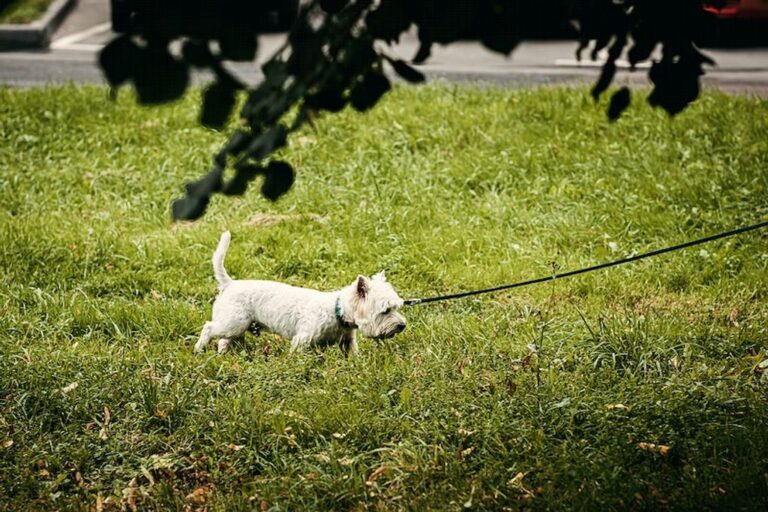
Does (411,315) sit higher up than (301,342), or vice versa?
(301,342)

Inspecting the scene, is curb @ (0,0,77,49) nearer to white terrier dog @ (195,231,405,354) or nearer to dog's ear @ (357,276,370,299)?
white terrier dog @ (195,231,405,354)

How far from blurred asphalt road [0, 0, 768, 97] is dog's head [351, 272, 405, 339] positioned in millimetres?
5529

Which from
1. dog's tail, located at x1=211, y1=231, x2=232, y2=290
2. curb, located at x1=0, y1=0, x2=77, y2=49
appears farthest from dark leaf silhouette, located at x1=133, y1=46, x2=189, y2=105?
curb, located at x1=0, y1=0, x2=77, y2=49

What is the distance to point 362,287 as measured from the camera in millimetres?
4887

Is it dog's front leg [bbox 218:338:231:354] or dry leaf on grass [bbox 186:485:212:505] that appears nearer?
dry leaf on grass [bbox 186:485:212:505]

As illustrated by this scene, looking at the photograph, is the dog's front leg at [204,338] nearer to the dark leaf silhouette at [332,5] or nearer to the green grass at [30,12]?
the dark leaf silhouette at [332,5]

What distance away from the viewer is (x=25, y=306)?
6125 millimetres

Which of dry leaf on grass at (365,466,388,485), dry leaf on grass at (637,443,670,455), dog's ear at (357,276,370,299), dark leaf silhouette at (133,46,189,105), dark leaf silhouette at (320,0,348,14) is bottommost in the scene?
dry leaf on grass at (365,466,388,485)

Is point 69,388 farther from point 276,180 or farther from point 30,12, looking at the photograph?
point 30,12

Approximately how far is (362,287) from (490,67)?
7.51 m

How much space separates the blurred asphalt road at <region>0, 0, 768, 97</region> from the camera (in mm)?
10773

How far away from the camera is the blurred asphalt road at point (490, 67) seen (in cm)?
1077

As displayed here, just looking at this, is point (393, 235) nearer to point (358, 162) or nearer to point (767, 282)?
point (358, 162)

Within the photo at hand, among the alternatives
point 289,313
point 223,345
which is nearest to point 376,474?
point 289,313
